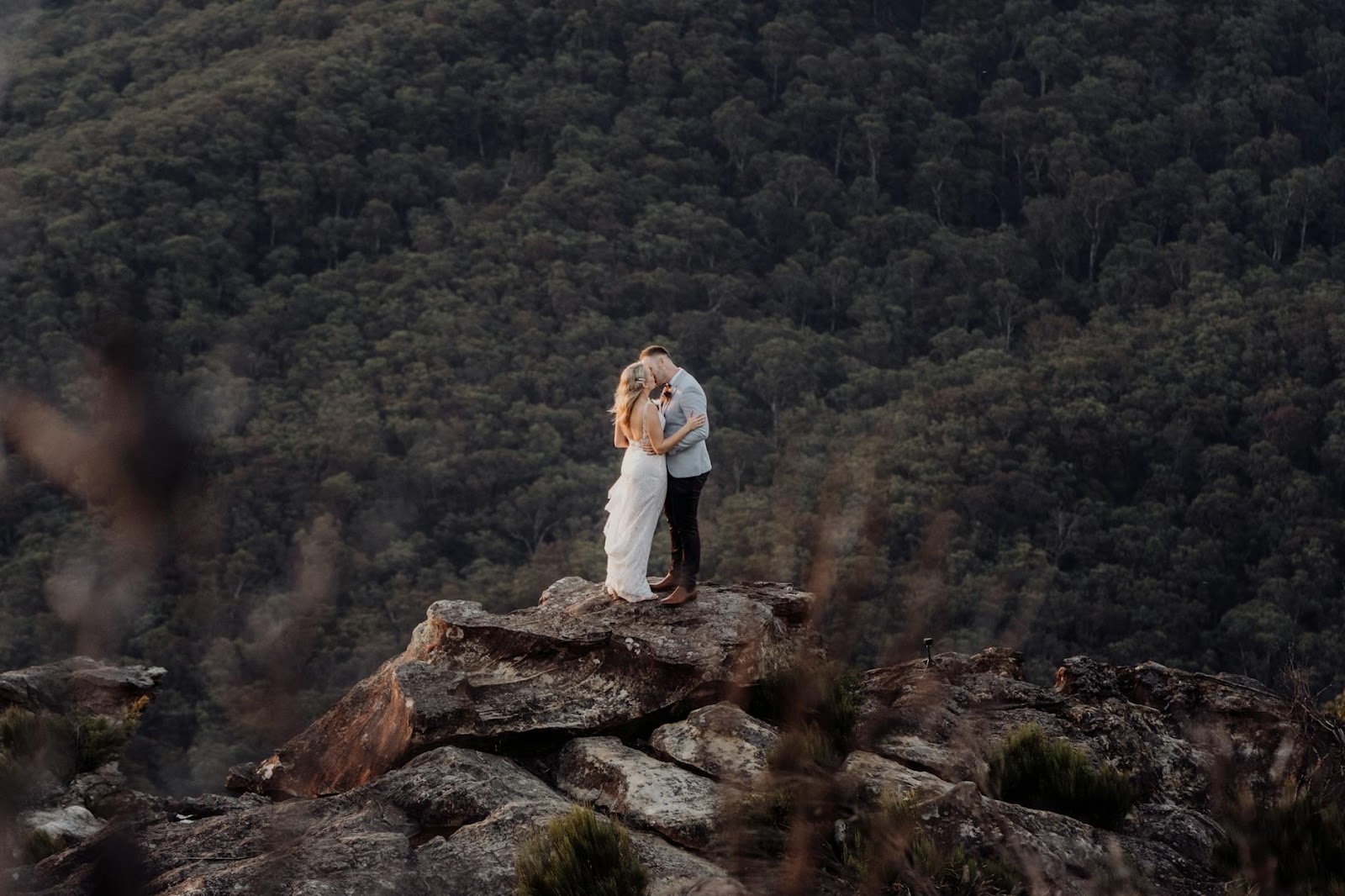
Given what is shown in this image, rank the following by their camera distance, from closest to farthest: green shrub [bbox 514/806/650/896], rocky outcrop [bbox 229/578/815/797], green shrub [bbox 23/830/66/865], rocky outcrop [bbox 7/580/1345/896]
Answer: green shrub [bbox 514/806/650/896], rocky outcrop [bbox 7/580/1345/896], green shrub [bbox 23/830/66/865], rocky outcrop [bbox 229/578/815/797]

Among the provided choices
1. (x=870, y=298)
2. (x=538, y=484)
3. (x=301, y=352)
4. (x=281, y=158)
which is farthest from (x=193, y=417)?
(x=870, y=298)

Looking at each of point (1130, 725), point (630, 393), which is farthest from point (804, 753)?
point (630, 393)

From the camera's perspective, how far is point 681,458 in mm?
9516

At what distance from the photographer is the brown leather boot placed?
915cm

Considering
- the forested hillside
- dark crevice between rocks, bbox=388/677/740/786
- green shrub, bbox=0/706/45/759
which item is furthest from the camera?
the forested hillside

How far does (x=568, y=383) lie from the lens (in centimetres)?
6094

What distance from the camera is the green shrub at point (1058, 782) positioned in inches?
292

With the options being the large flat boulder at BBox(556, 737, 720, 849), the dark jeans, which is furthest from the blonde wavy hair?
the large flat boulder at BBox(556, 737, 720, 849)

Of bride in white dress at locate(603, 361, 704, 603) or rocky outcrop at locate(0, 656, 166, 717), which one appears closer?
bride in white dress at locate(603, 361, 704, 603)

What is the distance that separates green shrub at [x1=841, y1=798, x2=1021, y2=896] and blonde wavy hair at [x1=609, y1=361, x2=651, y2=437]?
11.7 feet

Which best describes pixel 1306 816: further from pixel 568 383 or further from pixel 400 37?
pixel 400 37

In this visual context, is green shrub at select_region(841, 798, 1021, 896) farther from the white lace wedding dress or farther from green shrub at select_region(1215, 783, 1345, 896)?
the white lace wedding dress

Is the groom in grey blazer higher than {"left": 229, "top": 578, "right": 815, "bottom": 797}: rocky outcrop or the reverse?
higher

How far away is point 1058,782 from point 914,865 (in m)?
1.46
